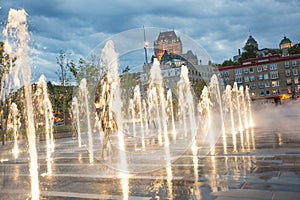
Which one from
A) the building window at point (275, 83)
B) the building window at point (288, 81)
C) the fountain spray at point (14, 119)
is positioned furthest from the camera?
the building window at point (275, 83)

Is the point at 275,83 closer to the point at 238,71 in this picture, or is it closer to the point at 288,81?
the point at 288,81

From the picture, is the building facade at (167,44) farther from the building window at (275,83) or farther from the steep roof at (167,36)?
the building window at (275,83)

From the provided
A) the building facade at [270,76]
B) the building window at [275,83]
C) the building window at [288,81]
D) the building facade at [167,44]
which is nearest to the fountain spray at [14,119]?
the building facade at [167,44]

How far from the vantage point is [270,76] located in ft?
252

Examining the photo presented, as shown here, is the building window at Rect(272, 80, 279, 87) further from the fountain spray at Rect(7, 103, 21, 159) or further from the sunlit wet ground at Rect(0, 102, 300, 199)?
the sunlit wet ground at Rect(0, 102, 300, 199)

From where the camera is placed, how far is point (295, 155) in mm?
9562

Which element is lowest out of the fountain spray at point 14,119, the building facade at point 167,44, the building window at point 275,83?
the fountain spray at point 14,119

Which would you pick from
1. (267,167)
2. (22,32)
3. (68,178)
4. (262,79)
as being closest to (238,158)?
(267,167)

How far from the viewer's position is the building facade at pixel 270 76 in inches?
2923

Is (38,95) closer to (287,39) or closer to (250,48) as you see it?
(250,48)

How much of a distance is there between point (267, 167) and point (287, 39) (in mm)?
132700

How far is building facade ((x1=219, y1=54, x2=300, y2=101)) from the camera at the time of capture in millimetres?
74250

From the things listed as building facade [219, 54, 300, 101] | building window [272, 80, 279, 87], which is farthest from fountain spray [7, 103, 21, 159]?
building window [272, 80, 279, 87]

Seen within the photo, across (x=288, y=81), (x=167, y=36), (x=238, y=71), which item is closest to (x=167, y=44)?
(x=167, y=36)
